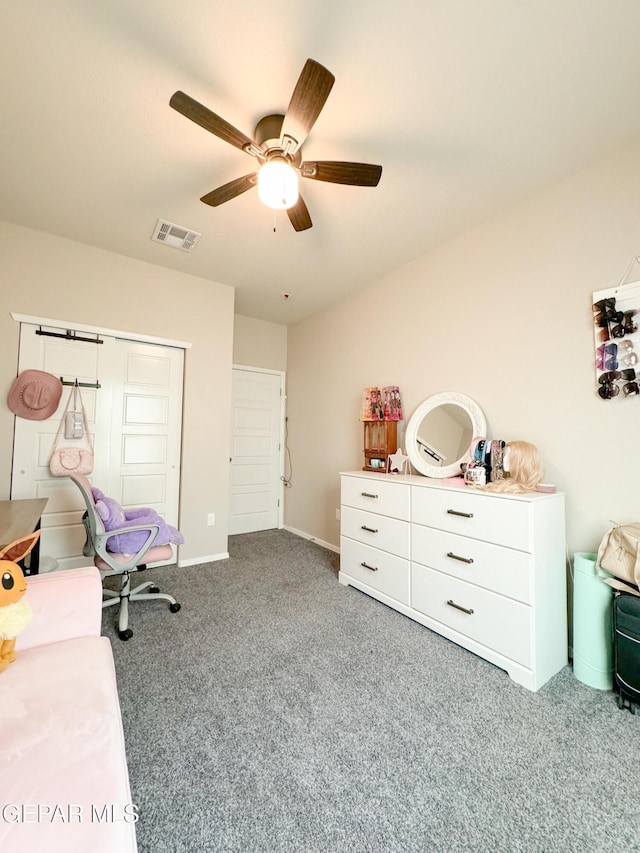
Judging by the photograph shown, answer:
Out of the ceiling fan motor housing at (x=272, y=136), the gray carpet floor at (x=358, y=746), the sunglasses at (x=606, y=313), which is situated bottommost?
the gray carpet floor at (x=358, y=746)

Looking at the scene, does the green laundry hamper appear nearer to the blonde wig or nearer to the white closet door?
the blonde wig

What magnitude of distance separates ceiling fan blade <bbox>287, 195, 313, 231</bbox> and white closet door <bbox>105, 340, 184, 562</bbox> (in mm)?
1881

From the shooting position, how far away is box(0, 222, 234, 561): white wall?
262cm

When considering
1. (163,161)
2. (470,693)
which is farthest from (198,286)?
(470,693)

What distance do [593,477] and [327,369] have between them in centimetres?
270

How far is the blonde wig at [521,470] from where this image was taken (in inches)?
78.2

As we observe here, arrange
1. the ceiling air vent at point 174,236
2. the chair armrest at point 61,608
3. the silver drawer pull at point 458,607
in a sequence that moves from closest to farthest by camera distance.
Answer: the chair armrest at point 61,608 → the silver drawer pull at point 458,607 → the ceiling air vent at point 174,236

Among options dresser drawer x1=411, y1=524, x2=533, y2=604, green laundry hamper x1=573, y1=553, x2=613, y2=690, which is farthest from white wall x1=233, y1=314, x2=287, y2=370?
green laundry hamper x1=573, y1=553, x2=613, y2=690

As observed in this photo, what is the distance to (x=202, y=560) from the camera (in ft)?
10.9

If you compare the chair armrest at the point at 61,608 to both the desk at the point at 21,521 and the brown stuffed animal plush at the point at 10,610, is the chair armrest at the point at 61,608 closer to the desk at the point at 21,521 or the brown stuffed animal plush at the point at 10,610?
the brown stuffed animal plush at the point at 10,610

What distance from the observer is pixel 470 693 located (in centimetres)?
164

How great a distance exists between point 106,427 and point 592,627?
11.9ft

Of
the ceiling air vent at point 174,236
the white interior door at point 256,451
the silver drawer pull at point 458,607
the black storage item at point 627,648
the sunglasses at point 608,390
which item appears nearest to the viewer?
the black storage item at point 627,648

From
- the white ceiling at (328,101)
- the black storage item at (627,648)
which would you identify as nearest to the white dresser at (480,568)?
the black storage item at (627,648)
